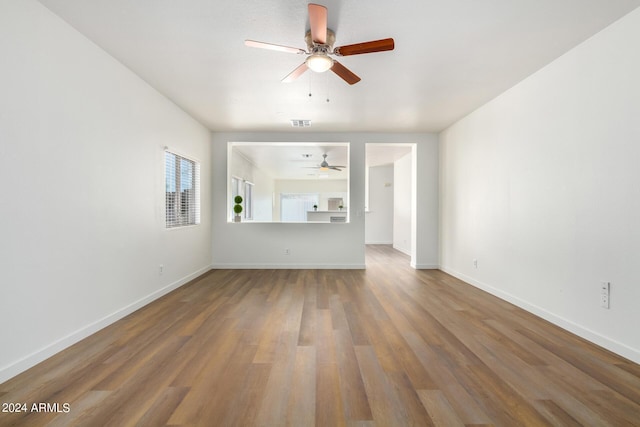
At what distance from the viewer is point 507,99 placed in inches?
134

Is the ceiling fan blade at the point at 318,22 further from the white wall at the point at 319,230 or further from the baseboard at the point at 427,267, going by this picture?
the baseboard at the point at 427,267

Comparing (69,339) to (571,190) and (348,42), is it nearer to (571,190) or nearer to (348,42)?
(348,42)

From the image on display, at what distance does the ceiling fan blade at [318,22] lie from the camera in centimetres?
183

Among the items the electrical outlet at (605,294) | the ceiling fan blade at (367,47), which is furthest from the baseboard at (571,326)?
the ceiling fan blade at (367,47)

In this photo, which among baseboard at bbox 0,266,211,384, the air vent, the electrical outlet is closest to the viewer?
baseboard at bbox 0,266,211,384

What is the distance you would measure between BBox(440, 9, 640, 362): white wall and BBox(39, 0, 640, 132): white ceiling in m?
0.26

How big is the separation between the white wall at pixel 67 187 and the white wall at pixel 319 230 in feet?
Result: 6.12

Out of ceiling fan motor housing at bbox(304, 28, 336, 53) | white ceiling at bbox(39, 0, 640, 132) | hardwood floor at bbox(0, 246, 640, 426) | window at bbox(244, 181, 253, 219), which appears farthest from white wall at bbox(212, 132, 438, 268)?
ceiling fan motor housing at bbox(304, 28, 336, 53)

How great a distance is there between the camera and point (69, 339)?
7.27ft

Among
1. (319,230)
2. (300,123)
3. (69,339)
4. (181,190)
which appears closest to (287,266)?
(319,230)

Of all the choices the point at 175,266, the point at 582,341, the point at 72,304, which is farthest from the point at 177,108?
the point at 582,341

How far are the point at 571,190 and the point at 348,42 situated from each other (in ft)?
7.90

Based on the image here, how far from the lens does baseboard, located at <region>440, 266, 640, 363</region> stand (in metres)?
2.06

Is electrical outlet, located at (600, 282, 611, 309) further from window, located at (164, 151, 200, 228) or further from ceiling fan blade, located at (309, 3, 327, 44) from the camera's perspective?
window, located at (164, 151, 200, 228)
